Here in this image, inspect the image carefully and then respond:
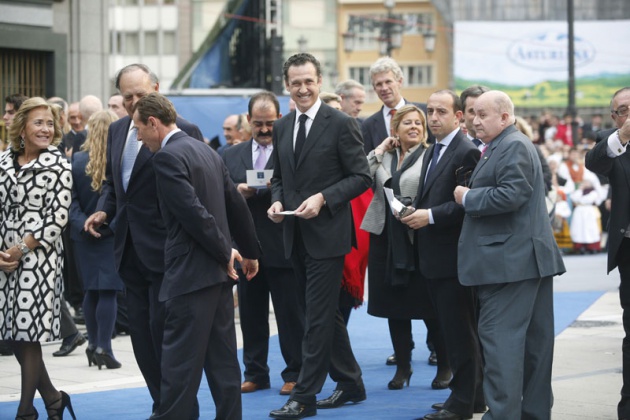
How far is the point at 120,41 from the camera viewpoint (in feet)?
268

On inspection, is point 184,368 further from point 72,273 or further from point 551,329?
point 72,273

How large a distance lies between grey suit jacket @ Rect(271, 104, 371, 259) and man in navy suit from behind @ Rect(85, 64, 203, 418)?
2.66 feet

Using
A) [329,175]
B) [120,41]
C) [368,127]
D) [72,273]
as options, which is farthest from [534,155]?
[120,41]

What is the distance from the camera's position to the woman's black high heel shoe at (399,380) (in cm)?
904

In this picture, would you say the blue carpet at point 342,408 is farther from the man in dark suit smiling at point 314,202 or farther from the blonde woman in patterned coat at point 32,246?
the blonde woman in patterned coat at point 32,246

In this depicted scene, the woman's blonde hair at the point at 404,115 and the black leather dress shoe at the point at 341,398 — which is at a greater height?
the woman's blonde hair at the point at 404,115

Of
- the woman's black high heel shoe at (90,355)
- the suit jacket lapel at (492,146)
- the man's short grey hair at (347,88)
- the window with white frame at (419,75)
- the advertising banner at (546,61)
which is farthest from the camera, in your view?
the window with white frame at (419,75)

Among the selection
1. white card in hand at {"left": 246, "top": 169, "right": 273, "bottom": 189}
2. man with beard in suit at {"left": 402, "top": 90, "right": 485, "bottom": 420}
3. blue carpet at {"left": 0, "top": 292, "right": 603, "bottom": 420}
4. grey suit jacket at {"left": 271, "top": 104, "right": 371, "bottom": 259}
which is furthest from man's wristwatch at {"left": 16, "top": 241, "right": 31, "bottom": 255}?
man with beard in suit at {"left": 402, "top": 90, "right": 485, "bottom": 420}

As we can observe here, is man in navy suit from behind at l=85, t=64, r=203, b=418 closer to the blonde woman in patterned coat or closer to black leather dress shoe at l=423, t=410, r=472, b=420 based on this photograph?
the blonde woman in patterned coat

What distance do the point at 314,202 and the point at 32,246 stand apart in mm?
1852

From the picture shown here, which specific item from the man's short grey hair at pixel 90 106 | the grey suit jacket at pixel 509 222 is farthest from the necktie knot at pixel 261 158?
the man's short grey hair at pixel 90 106

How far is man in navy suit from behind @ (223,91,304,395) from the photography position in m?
8.95

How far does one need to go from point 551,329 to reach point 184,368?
2.26 metres

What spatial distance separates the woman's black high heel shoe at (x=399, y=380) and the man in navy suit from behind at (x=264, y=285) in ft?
2.41
